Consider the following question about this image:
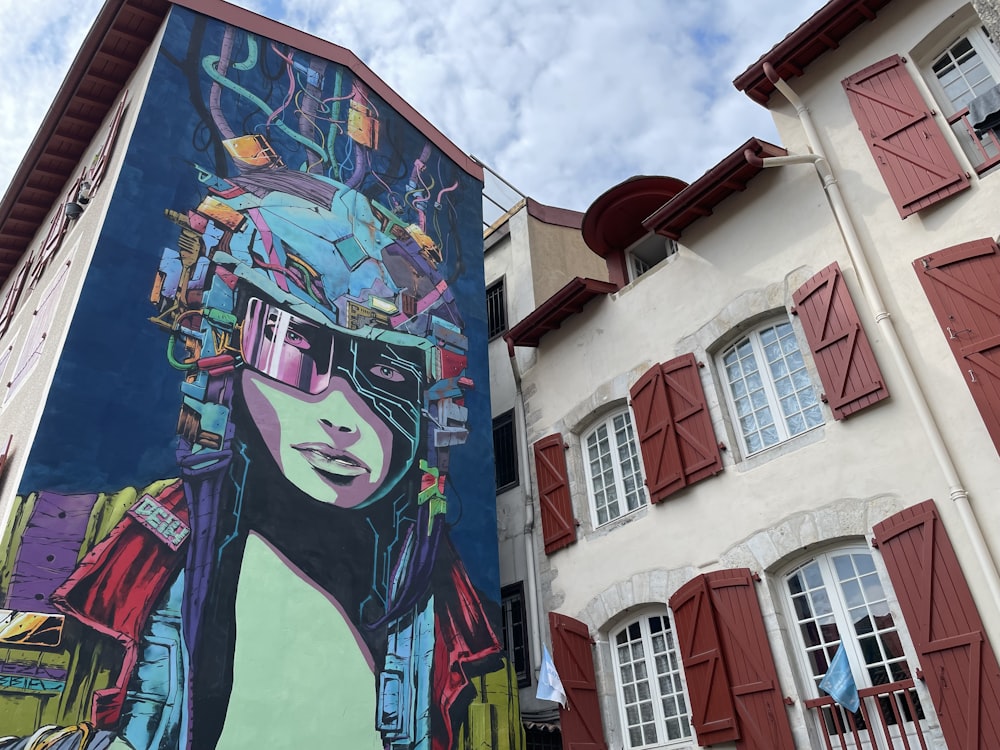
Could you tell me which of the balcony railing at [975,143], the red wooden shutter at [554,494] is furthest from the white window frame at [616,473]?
the balcony railing at [975,143]

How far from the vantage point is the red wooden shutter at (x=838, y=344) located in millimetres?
8102

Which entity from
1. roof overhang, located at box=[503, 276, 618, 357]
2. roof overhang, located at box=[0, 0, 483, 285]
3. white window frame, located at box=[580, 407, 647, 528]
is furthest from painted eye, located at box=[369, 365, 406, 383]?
roof overhang, located at box=[0, 0, 483, 285]

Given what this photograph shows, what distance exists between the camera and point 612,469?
10.9 metres

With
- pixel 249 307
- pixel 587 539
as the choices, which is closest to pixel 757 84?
pixel 587 539

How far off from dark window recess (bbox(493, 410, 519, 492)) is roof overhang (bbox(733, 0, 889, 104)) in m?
6.02

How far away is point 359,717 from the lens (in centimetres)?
888

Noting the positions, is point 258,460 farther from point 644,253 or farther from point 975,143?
point 975,143

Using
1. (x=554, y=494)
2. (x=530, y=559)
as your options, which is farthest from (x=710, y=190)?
(x=530, y=559)

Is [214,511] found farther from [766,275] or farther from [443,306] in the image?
[766,275]

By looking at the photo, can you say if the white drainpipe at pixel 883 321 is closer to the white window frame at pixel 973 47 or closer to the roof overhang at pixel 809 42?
the roof overhang at pixel 809 42

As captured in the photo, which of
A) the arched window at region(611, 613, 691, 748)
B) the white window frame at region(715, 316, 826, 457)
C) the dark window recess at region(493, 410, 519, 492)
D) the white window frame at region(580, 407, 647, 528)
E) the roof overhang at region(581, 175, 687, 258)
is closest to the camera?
the white window frame at region(715, 316, 826, 457)

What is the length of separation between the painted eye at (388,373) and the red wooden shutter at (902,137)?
6.58 m

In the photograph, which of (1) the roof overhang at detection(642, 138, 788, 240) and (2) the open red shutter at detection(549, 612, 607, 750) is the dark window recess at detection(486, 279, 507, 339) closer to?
(1) the roof overhang at detection(642, 138, 788, 240)

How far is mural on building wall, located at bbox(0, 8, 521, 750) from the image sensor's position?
764cm
